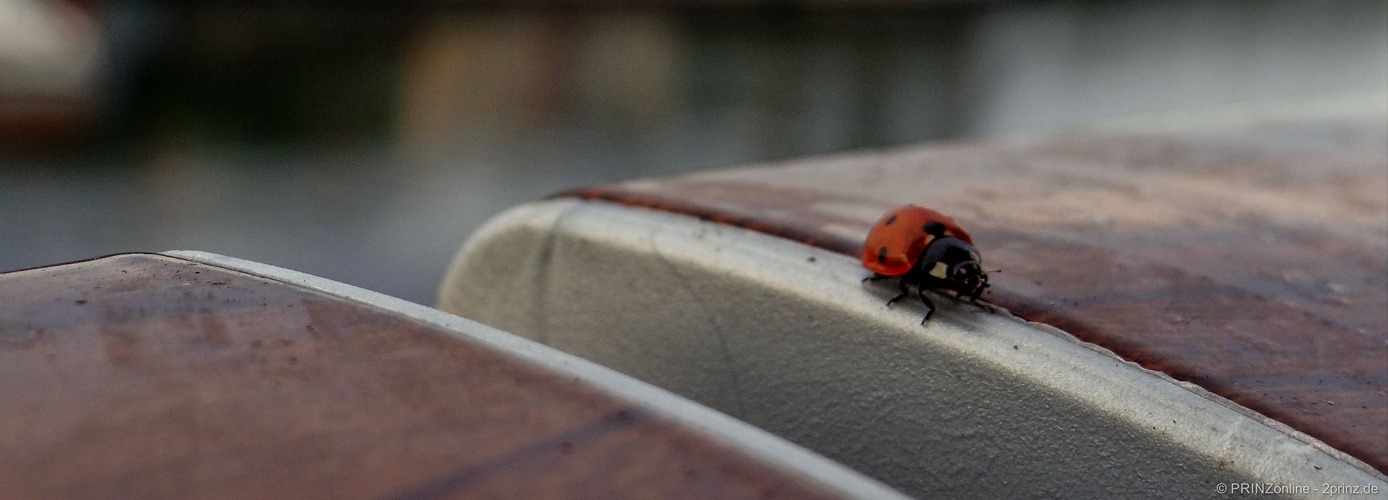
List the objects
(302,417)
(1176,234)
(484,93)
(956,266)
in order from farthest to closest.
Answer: (484,93)
(1176,234)
(956,266)
(302,417)

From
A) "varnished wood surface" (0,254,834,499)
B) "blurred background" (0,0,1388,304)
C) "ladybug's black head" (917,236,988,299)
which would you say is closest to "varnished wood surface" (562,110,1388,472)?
"ladybug's black head" (917,236,988,299)

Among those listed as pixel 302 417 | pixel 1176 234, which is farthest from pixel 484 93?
pixel 302 417

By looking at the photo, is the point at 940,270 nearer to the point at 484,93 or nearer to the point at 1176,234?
the point at 1176,234

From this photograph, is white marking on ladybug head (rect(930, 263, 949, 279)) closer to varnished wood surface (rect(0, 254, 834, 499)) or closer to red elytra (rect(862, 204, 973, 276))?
red elytra (rect(862, 204, 973, 276))

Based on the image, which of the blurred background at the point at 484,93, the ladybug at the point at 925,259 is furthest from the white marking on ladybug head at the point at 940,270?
the blurred background at the point at 484,93

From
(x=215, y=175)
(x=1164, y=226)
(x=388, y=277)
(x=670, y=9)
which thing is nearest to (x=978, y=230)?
(x=1164, y=226)

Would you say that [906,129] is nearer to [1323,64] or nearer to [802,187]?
[1323,64]

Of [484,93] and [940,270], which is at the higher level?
[940,270]
